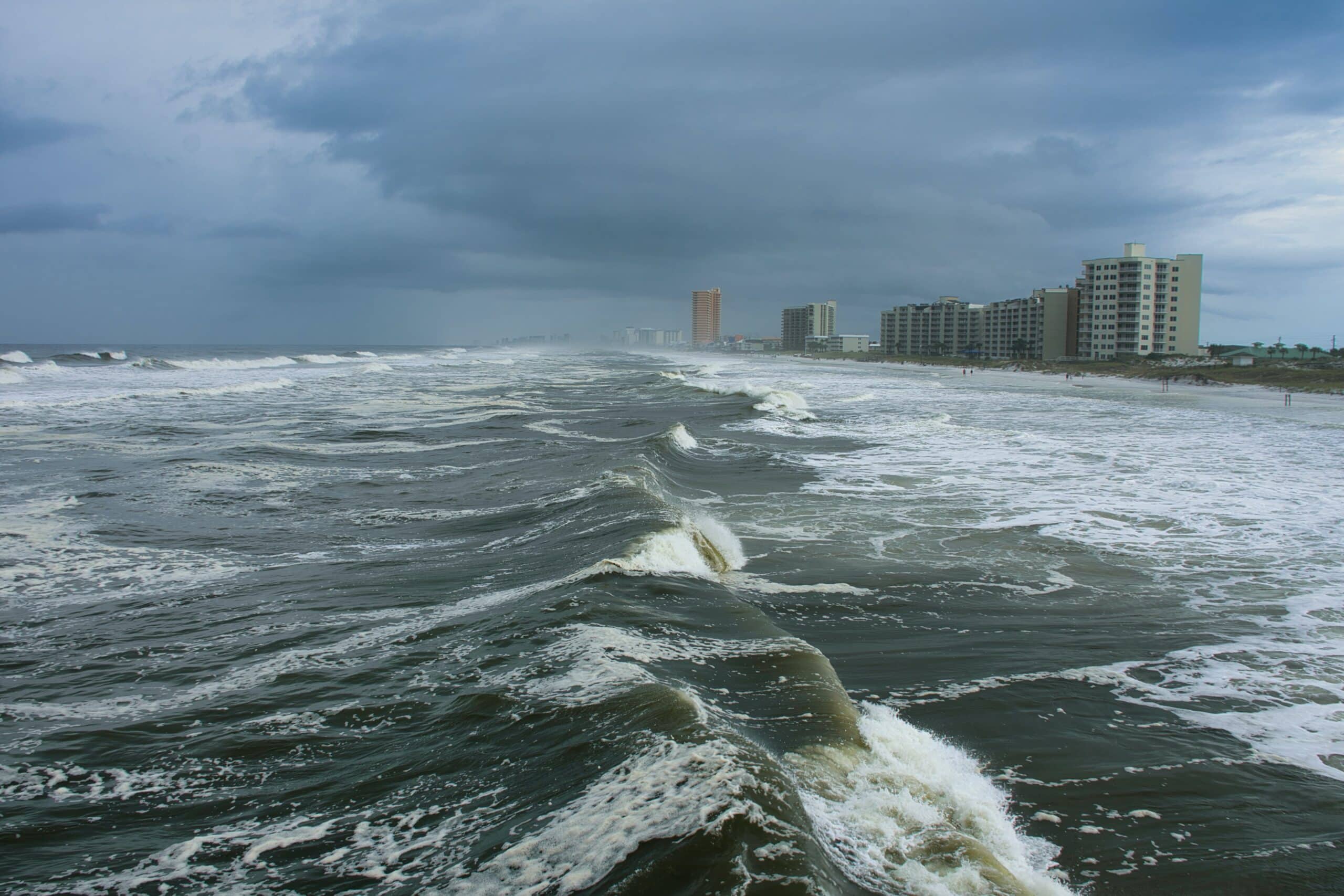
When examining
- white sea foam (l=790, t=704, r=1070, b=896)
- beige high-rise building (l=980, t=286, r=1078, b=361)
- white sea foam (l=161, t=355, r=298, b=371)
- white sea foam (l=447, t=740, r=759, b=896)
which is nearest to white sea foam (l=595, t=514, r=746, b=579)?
white sea foam (l=790, t=704, r=1070, b=896)

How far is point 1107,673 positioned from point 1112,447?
17.8 meters

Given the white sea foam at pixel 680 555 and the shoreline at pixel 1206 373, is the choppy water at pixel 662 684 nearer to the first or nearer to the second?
the white sea foam at pixel 680 555

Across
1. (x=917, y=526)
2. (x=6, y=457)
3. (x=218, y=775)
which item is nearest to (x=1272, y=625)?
(x=917, y=526)

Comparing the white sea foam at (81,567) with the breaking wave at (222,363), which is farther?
the breaking wave at (222,363)

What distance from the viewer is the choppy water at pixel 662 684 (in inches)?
153

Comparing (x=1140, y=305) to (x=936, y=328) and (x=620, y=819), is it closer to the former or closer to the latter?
(x=936, y=328)

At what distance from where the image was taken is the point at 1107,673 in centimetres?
653

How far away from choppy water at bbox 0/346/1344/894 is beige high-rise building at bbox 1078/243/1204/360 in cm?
10727

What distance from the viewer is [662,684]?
17.5 ft

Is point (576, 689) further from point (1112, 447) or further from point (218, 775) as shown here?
point (1112, 447)

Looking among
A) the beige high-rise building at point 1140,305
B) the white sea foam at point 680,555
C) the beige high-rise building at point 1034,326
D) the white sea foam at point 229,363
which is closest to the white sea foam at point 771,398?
the white sea foam at point 680,555

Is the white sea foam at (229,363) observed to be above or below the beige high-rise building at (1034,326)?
below

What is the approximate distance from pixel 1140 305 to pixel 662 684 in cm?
12258

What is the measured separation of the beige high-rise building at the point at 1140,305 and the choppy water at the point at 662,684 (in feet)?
352
